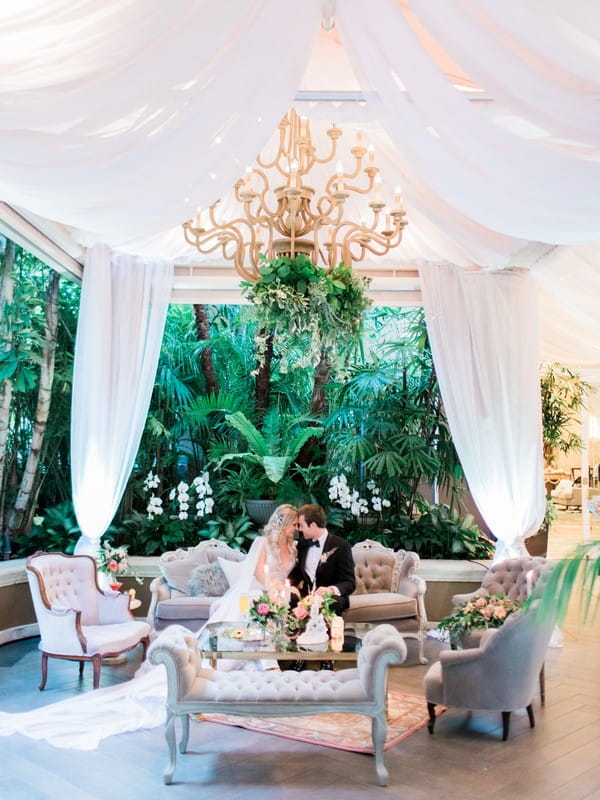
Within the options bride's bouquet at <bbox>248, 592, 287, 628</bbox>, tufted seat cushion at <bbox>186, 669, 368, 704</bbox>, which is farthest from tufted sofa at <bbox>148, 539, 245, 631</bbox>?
tufted seat cushion at <bbox>186, 669, 368, 704</bbox>

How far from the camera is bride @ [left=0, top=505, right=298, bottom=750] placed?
490cm

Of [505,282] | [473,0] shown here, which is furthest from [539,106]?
[505,282]

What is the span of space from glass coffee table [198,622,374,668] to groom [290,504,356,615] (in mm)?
609

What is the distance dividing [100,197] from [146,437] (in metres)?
5.45

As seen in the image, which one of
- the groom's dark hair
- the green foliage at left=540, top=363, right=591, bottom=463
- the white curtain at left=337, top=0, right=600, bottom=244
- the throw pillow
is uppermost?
the white curtain at left=337, top=0, right=600, bottom=244

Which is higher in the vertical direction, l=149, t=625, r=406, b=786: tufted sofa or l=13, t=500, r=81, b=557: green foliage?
l=13, t=500, r=81, b=557: green foliage

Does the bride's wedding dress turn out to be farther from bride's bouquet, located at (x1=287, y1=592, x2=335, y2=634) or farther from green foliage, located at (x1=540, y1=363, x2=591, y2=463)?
green foliage, located at (x1=540, y1=363, x2=591, y2=463)

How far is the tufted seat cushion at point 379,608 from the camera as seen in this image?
669 centimetres

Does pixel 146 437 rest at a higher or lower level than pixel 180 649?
higher

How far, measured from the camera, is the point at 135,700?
18.0 feet

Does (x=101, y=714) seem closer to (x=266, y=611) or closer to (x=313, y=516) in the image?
(x=266, y=611)

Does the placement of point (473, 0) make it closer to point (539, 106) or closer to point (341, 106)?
point (539, 106)

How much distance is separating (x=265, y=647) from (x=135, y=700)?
1.10m

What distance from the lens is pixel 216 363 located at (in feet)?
33.5
